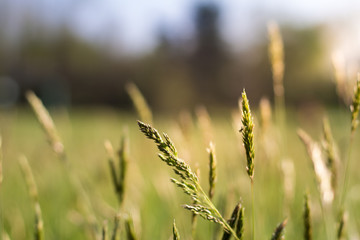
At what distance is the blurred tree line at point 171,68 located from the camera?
22.4 m

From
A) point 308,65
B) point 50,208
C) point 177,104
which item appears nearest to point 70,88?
point 177,104

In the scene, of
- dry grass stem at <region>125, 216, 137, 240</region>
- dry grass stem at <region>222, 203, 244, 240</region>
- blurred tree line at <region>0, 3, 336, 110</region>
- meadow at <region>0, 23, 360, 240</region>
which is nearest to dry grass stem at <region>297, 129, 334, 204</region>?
meadow at <region>0, 23, 360, 240</region>

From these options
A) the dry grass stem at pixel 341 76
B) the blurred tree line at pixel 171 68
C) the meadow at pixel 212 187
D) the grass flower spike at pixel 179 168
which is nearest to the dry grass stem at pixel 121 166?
the meadow at pixel 212 187

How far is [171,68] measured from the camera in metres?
24.7

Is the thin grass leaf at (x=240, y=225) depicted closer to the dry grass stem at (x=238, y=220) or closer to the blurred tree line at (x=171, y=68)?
the dry grass stem at (x=238, y=220)

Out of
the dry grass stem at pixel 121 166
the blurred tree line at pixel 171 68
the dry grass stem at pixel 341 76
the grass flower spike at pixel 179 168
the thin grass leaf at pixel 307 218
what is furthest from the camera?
the blurred tree line at pixel 171 68

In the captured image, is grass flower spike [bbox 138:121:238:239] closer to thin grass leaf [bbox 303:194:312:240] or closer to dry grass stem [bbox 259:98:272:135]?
thin grass leaf [bbox 303:194:312:240]

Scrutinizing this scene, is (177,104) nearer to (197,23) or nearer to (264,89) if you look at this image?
(264,89)

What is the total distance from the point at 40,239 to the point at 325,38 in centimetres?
2462

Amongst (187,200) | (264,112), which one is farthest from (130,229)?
(187,200)

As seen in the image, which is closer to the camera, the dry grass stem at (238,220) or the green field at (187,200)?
the dry grass stem at (238,220)

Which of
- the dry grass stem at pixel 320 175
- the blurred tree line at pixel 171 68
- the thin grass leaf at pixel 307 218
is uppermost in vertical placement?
the blurred tree line at pixel 171 68

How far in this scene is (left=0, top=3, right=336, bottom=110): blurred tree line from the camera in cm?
2239

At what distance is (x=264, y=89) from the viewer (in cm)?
2186
